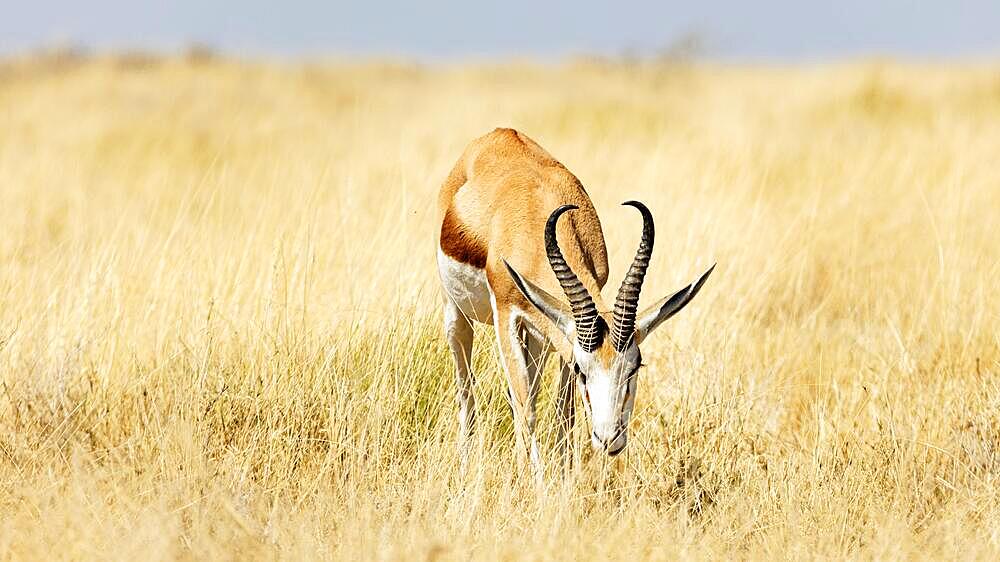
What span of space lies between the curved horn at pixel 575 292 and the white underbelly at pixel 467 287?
920mm

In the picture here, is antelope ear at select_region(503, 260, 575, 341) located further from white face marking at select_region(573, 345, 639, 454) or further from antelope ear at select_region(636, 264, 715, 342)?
antelope ear at select_region(636, 264, 715, 342)

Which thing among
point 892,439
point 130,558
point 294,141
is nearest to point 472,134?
point 294,141

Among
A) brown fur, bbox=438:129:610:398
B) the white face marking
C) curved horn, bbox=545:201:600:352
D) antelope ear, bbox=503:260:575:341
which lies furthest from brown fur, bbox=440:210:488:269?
the white face marking

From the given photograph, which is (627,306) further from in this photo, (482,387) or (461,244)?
(482,387)

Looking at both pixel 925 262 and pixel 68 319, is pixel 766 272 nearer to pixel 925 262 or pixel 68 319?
pixel 925 262

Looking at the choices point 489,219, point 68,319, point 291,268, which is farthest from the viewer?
point 291,268

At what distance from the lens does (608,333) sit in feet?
13.2

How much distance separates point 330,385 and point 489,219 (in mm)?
994

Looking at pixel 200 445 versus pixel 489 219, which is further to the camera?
pixel 489 219

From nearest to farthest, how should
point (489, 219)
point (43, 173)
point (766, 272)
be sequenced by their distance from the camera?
1. point (489, 219)
2. point (766, 272)
3. point (43, 173)

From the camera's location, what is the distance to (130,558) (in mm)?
3676

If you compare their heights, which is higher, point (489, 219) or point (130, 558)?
point (489, 219)

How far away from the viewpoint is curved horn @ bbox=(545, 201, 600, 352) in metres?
3.99

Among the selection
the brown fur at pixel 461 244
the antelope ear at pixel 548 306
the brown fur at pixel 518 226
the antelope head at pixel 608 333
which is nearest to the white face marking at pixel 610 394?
the antelope head at pixel 608 333
